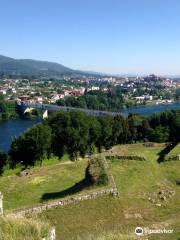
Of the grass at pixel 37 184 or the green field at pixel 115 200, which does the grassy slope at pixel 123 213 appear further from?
the grass at pixel 37 184

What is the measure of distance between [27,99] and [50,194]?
13751cm

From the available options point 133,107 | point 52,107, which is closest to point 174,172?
point 52,107

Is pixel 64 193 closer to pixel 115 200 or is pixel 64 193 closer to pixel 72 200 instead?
pixel 72 200

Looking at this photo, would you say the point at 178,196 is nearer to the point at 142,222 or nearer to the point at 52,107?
the point at 142,222

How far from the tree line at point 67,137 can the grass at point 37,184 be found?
10.8 metres

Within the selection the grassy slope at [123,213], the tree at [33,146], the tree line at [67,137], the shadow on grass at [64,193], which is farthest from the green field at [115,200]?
the tree line at [67,137]

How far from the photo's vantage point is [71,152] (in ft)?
128

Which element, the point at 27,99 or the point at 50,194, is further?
the point at 27,99

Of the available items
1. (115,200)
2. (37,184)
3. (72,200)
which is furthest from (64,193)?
(115,200)

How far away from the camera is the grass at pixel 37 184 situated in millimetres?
18703

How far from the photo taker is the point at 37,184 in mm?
21266

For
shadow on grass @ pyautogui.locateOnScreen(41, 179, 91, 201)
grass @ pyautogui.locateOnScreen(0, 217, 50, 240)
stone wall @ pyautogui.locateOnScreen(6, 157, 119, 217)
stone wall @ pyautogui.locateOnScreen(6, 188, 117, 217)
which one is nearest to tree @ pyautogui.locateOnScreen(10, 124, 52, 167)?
shadow on grass @ pyautogui.locateOnScreen(41, 179, 91, 201)

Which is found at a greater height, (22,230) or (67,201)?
(22,230)

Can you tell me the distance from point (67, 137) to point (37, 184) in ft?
52.1
